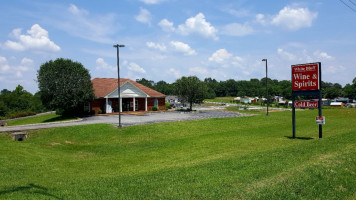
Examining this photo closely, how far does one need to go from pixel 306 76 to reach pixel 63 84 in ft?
105

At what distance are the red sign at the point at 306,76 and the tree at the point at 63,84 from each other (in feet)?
95.8

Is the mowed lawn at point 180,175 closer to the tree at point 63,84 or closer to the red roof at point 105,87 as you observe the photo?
the tree at point 63,84

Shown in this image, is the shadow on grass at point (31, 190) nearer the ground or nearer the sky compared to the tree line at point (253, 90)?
nearer the ground

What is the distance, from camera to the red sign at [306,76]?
18.9 meters

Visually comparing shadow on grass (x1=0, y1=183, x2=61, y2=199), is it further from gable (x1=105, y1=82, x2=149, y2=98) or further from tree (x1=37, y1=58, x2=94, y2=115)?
gable (x1=105, y1=82, x2=149, y2=98)

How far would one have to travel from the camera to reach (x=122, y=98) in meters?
Result: 46.9

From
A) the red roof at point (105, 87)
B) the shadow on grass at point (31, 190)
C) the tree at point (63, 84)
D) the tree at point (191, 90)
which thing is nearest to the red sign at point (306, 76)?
the shadow on grass at point (31, 190)

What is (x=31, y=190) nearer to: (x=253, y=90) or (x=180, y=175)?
(x=180, y=175)

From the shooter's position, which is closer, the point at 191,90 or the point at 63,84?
the point at 63,84

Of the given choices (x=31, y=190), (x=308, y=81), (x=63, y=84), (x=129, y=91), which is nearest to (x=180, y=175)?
(x=31, y=190)

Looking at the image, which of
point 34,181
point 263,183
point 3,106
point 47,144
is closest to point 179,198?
point 263,183

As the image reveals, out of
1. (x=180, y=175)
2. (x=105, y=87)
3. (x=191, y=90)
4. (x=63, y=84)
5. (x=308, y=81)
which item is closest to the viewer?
(x=180, y=175)

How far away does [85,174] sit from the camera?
11.4 metres

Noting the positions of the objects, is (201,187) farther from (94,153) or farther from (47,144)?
(47,144)
